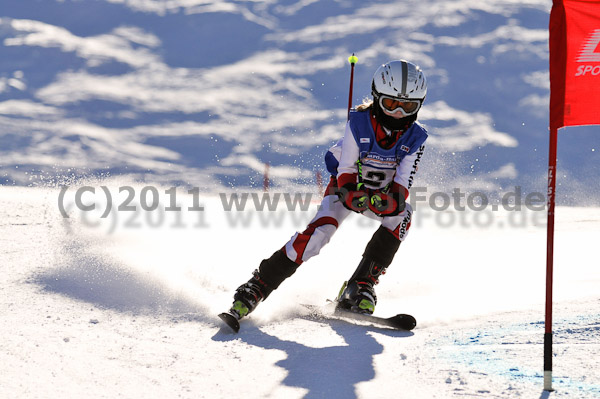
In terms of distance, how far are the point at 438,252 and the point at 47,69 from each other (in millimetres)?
73230

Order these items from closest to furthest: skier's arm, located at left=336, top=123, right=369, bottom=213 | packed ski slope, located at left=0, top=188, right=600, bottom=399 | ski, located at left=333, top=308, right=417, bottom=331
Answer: packed ski slope, located at left=0, top=188, right=600, bottom=399 → ski, located at left=333, top=308, right=417, bottom=331 → skier's arm, located at left=336, top=123, right=369, bottom=213

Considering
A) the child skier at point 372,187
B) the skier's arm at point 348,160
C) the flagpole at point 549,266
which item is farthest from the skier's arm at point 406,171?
the flagpole at point 549,266

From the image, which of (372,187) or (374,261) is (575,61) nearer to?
(372,187)

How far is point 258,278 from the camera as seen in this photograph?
4520 mm

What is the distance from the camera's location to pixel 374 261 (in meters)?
4.75

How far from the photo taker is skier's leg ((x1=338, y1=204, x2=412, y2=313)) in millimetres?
4633

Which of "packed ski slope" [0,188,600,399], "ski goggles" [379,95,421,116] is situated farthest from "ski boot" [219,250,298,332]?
"ski goggles" [379,95,421,116]

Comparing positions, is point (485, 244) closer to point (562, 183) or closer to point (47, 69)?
point (562, 183)

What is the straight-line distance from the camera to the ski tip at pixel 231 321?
4.05 m

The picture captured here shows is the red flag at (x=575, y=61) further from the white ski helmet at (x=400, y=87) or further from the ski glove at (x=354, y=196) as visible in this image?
the ski glove at (x=354, y=196)

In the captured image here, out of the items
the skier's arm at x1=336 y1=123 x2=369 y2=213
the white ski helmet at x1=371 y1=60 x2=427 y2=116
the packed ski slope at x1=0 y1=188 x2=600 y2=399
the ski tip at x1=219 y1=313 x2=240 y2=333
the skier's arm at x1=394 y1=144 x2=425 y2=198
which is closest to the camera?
the packed ski slope at x1=0 y1=188 x2=600 y2=399

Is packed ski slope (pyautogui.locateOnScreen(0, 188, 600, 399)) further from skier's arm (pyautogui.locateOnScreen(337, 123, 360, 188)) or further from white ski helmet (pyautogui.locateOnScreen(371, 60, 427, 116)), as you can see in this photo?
white ski helmet (pyautogui.locateOnScreen(371, 60, 427, 116))

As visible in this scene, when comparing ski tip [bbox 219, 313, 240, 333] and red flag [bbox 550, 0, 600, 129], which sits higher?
red flag [bbox 550, 0, 600, 129]

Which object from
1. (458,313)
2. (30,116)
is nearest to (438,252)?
(458,313)
